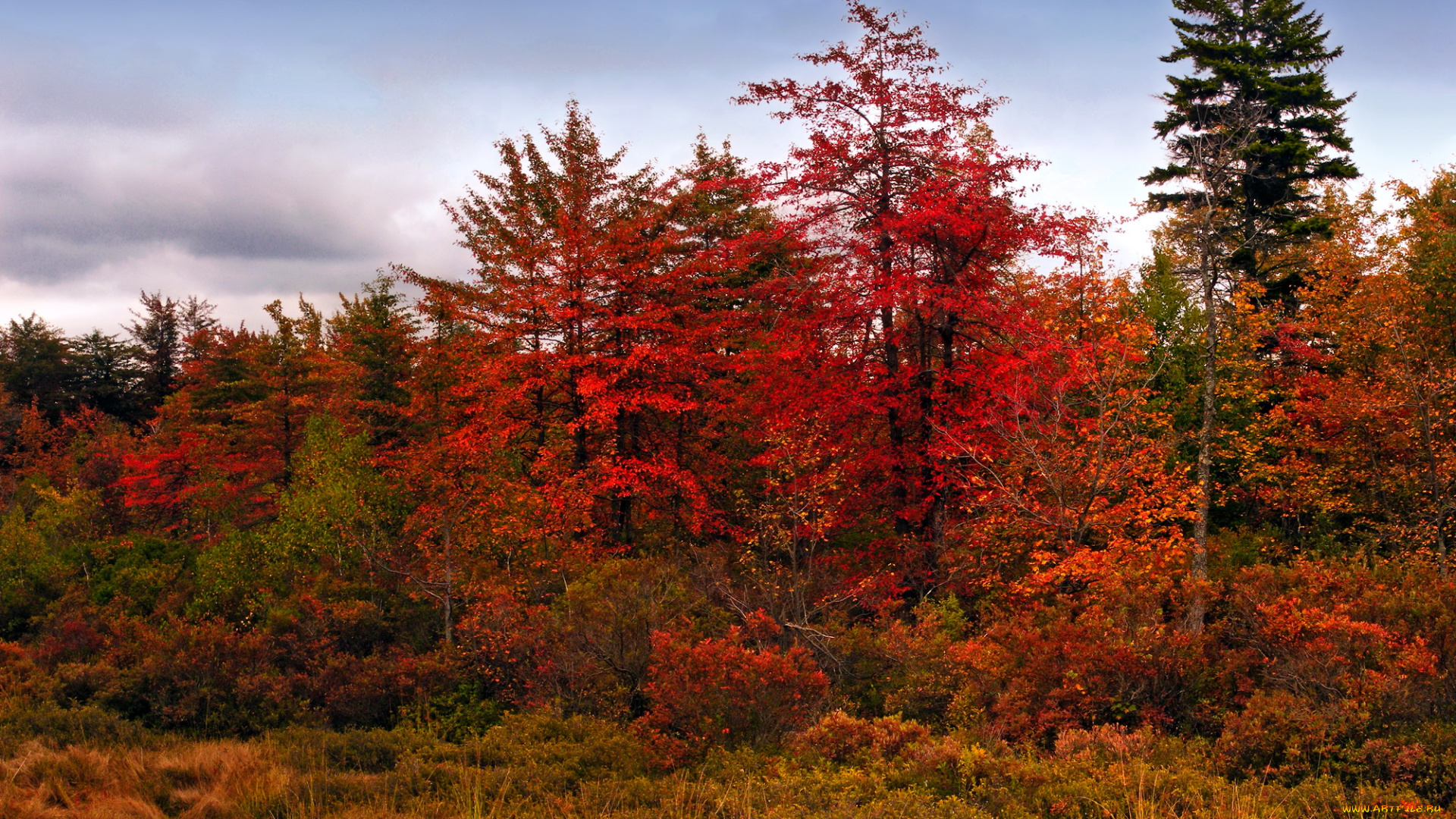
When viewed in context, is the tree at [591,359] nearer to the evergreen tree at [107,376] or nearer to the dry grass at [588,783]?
the dry grass at [588,783]

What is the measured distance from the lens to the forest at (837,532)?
7.40 meters

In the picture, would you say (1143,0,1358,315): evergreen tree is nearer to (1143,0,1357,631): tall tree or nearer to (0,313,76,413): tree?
(1143,0,1357,631): tall tree

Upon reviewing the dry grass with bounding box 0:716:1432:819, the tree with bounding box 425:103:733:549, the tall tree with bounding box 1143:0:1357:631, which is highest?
the tall tree with bounding box 1143:0:1357:631

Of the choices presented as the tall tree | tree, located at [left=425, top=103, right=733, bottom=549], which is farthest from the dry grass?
the tall tree

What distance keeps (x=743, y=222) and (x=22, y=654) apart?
721 inches

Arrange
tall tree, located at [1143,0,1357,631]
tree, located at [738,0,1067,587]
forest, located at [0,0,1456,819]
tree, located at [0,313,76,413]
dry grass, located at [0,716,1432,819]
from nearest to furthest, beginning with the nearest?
dry grass, located at [0,716,1432,819]
forest, located at [0,0,1456,819]
tree, located at [738,0,1067,587]
tall tree, located at [1143,0,1357,631]
tree, located at [0,313,76,413]

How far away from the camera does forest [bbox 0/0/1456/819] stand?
7.40 m

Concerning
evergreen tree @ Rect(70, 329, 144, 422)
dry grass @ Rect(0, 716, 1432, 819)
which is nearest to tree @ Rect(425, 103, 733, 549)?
dry grass @ Rect(0, 716, 1432, 819)

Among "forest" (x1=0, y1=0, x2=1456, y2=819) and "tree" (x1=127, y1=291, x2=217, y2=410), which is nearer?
"forest" (x1=0, y1=0, x2=1456, y2=819)

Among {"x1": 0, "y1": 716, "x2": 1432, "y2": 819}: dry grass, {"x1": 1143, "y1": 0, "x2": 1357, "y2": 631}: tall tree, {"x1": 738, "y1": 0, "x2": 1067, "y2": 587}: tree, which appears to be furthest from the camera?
{"x1": 1143, "y1": 0, "x2": 1357, "y2": 631}: tall tree

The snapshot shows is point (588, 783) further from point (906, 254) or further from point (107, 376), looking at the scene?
point (107, 376)

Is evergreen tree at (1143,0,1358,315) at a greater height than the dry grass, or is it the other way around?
evergreen tree at (1143,0,1358,315)

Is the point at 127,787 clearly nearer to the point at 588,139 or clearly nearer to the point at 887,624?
the point at 887,624

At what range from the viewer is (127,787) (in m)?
7.86
